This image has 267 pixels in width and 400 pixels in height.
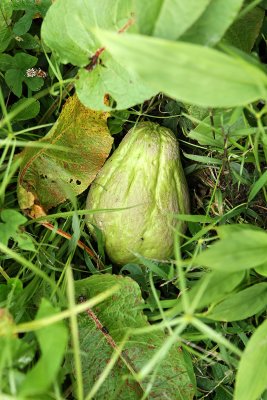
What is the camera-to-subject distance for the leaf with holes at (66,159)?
158 cm

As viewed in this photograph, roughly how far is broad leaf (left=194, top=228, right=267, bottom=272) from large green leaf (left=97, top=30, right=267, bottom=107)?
0.88 feet

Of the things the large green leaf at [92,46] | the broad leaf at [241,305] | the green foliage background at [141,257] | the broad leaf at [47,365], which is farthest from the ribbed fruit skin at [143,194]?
the broad leaf at [47,365]

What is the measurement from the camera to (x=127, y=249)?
159 cm

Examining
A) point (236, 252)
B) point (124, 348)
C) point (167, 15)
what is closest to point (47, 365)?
point (236, 252)

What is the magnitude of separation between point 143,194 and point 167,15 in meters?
0.58

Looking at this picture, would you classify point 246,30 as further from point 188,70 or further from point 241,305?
point 241,305

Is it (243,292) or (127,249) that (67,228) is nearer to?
(127,249)

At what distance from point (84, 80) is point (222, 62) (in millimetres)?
535

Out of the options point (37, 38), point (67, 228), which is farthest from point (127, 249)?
point (37, 38)

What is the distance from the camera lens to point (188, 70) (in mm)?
973

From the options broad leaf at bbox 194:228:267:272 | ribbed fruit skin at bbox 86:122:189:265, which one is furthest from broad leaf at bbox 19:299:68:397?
ribbed fruit skin at bbox 86:122:189:265

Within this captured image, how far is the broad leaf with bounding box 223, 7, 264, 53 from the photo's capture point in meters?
1.44

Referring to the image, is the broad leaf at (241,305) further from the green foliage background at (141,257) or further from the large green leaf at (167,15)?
the large green leaf at (167,15)

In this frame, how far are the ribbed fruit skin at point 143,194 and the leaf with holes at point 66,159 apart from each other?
0.06 meters
